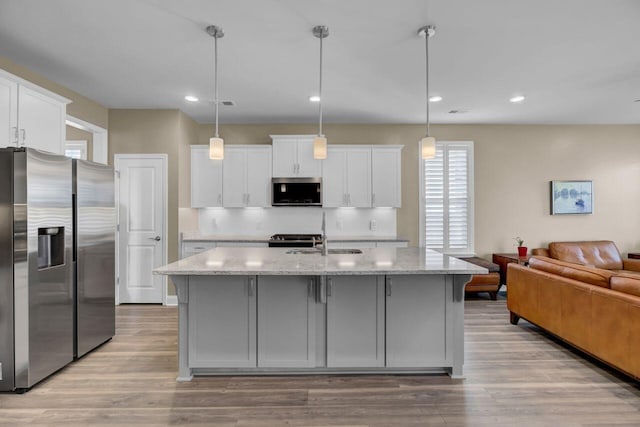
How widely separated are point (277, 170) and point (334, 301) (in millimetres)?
2957

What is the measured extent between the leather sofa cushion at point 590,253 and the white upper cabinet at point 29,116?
6806 millimetres

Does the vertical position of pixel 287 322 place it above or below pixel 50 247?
below

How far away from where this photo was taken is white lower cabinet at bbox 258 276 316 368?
273cm

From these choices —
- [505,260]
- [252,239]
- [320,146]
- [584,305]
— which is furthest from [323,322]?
[505,260]

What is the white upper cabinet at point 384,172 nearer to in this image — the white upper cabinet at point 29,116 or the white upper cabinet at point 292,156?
the white upper cabinet at point 292,156

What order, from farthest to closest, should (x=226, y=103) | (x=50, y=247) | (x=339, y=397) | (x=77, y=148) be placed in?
(x=77, y=148), (x=226, y=103), (x=50, y=247), (x=339, y=397)

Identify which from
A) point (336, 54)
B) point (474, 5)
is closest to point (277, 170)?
point (336, 54)

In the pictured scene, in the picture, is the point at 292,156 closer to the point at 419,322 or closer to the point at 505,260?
the point at 419,322

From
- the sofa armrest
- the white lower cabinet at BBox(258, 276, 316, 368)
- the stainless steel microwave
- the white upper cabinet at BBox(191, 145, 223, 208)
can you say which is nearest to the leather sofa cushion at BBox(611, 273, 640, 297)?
the white lower cabinet at BBox(258, 276, 316, 368)

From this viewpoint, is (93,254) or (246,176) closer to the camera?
(93,254)

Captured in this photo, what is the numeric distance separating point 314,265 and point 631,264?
18.0ft

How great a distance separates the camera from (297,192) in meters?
5.24

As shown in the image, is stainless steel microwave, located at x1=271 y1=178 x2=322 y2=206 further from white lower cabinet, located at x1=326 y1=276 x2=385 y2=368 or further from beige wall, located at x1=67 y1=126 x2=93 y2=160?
beige wall, located at x1=67 y1=126 x2=93 y2=160

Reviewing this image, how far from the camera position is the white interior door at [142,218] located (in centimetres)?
489
